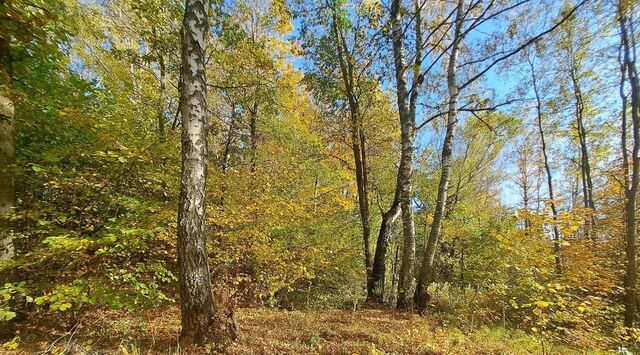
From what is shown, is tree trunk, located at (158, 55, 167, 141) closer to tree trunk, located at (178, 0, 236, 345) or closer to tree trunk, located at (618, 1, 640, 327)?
tree trunk, located at (178, 0, 236, 345)

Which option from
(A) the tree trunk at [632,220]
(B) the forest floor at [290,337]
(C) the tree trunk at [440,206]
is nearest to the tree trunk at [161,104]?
(B) the forest floor at [290,337]

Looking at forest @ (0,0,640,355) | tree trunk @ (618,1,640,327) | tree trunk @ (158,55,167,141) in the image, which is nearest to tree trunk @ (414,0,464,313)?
forest @ (0,0,640,355)

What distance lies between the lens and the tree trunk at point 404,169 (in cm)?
591

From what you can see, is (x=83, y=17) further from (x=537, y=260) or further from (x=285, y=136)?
(x=537, y=260)

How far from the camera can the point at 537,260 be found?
4.47 metres

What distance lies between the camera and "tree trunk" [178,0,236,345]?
2.88 m

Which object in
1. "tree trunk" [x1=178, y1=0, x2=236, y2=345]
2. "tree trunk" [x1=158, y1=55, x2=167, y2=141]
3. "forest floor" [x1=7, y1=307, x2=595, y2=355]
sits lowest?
"forest floor" [x1=7, y1=307, x2=595, y2=355]

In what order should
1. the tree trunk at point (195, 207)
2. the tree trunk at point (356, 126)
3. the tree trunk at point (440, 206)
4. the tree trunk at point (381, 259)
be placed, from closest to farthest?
1. the tree trunk at point (195, 207)
2. the tree trunk at point (440, 206)
3. the tree trunk at point (381, 259)
4. the tree trunk at point (356, 126)

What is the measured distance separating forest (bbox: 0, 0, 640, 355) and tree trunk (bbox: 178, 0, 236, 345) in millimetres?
19

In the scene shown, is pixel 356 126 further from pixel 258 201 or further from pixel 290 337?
pixel 290 337

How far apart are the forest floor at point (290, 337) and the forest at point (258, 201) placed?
0.14ft

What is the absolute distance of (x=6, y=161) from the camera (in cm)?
321

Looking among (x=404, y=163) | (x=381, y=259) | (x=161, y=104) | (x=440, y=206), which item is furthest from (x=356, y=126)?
(x=161, y=104)

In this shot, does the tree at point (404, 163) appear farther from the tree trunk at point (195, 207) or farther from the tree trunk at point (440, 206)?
the tree trunk at point (195, 207)
